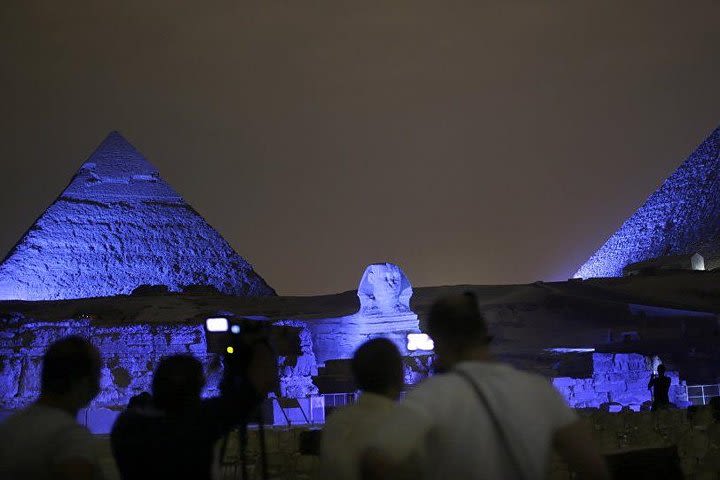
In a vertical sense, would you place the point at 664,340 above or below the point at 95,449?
above

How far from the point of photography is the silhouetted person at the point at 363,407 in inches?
147

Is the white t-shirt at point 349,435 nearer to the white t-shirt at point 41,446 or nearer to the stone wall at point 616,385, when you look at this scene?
the white t-shirt at point 41,446

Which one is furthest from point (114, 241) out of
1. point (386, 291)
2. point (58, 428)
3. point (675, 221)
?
point (58, 428)

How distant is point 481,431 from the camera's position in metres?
3.07

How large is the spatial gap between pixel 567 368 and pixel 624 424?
1026 centimetres

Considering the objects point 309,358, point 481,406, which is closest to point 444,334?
point 481,406

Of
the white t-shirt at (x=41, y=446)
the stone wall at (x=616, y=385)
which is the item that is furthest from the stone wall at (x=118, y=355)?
the white t-shirt at (x=41, y=446)

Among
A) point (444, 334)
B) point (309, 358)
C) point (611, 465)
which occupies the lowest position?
point (611, 465)

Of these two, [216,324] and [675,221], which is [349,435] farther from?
[675,221]

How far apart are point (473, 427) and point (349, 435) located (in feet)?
2.72

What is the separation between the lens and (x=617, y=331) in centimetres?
3209

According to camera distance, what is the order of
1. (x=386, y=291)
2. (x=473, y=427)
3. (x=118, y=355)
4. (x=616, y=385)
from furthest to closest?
(x=118, y=355), (x=616, y=385), (x=386, y=291), (x=473, y=427)

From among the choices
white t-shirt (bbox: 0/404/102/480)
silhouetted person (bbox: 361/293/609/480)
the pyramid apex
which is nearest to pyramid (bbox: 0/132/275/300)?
the pyramid apex

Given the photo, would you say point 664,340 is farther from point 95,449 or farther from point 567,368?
point 95,449
